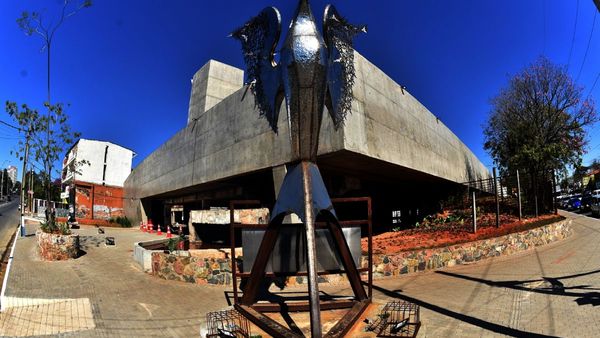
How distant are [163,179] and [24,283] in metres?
17.5

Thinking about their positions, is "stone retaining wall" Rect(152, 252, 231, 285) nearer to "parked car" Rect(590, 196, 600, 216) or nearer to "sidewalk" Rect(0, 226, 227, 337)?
"sidewalk" Rect(0, 226, 227, 337)

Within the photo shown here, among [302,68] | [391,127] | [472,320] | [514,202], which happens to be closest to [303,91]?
[302,68]

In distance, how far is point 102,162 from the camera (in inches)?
2024

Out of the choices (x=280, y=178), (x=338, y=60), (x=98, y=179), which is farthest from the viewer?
(x=98, y=179)

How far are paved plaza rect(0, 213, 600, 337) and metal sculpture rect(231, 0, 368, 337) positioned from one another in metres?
2.14

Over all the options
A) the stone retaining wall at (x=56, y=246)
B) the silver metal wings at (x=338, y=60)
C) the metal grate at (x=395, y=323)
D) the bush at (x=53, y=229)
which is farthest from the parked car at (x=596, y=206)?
the bush at (x=53, y=229)

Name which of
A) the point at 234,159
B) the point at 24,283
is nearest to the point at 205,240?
the point at 234,159

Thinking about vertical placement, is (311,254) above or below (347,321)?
above

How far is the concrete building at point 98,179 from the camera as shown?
39812 millimetres

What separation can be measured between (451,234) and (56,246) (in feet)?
48.8

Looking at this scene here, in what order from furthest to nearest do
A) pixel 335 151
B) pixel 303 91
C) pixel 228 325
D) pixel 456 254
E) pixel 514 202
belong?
1. pixel 514 202
2. pixel 335 151
3. pixel 456 254
4. pixel 303 91
5. pixel 228 325

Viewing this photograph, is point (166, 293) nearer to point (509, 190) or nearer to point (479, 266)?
point (479, 266)

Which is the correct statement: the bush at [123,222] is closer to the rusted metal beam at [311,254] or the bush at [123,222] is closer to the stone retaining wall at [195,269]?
the stone retaining wall at [195,269]

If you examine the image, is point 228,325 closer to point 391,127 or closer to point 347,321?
point 347,321
